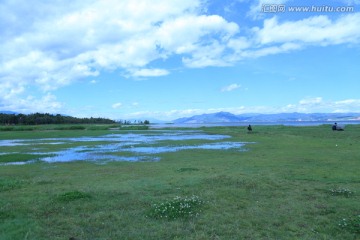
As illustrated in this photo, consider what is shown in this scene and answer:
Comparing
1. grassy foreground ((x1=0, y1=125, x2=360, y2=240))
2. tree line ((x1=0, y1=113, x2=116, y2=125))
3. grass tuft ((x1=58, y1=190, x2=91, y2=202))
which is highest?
tree line ((x1=0, y1=113, x2=116, y2=125))

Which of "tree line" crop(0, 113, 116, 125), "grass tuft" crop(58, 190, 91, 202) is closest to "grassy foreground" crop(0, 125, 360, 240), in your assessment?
"grass tuft" crop(58, 190, 91, 202)

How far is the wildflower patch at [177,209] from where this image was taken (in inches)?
373

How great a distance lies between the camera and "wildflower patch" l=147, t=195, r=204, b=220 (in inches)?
373

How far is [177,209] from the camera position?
32.0 ft

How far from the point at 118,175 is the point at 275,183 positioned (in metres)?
8.21

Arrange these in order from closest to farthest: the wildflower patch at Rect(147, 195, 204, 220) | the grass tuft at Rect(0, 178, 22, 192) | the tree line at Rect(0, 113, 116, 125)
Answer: the wildflower patch at Rect(147, 195, 204, 220)
the grass tuft at Rect(0, 178, 22, 192)
the tree line at Rect(0, 113, 116, 125)

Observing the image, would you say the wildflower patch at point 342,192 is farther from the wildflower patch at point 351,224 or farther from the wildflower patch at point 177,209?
the wildflower patch at point 177,209

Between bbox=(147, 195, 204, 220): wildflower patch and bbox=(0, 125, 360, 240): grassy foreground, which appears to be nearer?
A: bbox=(0, 125, 360, 240): grassy foreground

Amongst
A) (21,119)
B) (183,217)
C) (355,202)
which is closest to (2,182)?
(183,217)

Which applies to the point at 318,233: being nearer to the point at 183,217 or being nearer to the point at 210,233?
the point at 210,233

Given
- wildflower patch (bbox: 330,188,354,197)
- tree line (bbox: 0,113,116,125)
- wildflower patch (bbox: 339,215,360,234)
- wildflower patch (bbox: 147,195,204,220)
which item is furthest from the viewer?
tree line (bbox: 0,113,116,125)

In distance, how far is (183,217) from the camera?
9406 millimetres

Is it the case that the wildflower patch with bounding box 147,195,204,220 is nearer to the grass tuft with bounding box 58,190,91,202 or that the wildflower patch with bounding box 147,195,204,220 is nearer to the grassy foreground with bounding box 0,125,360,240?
the grassy foreground with bounding box 0,125,360,240

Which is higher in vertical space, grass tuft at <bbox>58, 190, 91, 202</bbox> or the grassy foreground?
grass tuft at <bbox>58, 190, 91, 202</bbox>
